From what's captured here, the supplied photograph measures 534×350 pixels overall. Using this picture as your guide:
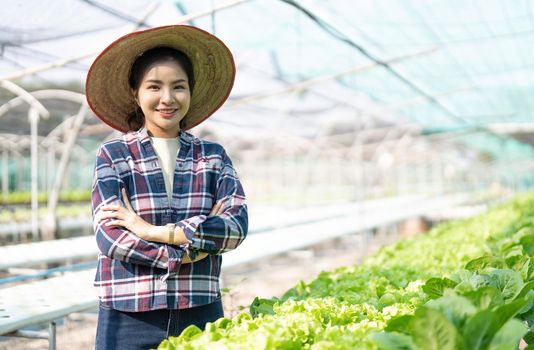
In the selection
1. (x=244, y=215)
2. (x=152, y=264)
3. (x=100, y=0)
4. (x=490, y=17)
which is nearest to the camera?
(x=152, y=264)

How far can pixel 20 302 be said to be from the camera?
307cm

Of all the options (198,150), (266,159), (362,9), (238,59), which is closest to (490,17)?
(362,9)

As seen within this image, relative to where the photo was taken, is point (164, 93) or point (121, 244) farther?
point (164, 93)

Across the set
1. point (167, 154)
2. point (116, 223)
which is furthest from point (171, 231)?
point (167, 154)

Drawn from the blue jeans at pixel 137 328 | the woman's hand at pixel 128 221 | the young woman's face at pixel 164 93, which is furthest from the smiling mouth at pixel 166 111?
the blue jeans at pixel 137 328

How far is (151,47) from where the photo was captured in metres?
1.95

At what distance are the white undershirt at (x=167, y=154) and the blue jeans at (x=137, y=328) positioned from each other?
0.37m

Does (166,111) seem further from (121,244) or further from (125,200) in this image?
(121,244)

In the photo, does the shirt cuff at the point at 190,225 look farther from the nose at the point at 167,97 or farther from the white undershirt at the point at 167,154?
the nose at the point at 167,97

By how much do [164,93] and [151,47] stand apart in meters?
0.20

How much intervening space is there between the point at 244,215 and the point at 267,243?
166 inches

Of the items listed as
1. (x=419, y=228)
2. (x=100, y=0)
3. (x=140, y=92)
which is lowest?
(x=419, y=228)

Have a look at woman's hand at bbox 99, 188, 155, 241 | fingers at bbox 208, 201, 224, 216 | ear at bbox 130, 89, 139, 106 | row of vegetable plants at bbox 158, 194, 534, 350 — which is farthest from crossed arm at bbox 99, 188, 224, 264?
ear at bbox 130, 89, 139, 106

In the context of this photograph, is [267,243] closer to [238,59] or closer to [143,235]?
[238,59]
